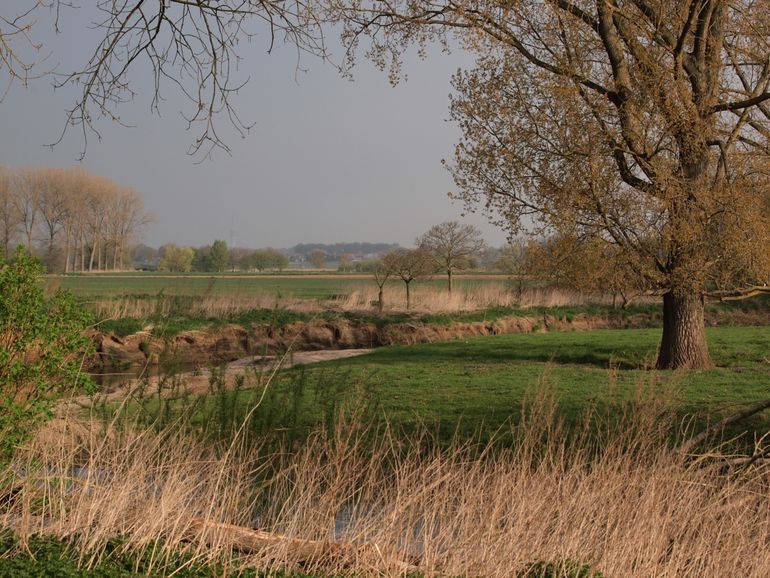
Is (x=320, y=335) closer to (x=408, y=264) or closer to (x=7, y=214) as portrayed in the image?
(x=408, y=264)

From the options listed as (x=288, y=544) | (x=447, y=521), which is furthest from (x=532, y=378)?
(x=288, y=544)

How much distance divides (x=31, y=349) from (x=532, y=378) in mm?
9751

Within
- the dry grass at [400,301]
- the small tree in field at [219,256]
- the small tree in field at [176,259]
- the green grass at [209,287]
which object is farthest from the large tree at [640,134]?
the small tree in field at [176,259]

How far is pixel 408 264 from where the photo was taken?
1320 inches

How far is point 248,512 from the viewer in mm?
6105

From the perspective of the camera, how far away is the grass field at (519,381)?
30.9ft

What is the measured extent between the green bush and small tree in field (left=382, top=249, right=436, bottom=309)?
26.6 meters

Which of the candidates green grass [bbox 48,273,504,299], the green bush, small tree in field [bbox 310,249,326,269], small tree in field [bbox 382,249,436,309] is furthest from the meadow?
small tree in field [bbox 310,249,326,269]

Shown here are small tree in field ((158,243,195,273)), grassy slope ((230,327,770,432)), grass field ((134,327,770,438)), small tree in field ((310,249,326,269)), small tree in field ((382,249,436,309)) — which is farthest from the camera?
small tree in field ((310,249,326,269))

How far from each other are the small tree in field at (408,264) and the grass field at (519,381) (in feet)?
33.1

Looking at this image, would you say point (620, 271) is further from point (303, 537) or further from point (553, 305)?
point (553, 305)

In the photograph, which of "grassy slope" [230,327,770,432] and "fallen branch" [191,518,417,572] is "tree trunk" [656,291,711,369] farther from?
"fallen branch" [191,518,417,572]

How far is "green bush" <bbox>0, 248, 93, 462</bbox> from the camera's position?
6.23m

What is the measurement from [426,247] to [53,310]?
29.3 metres
